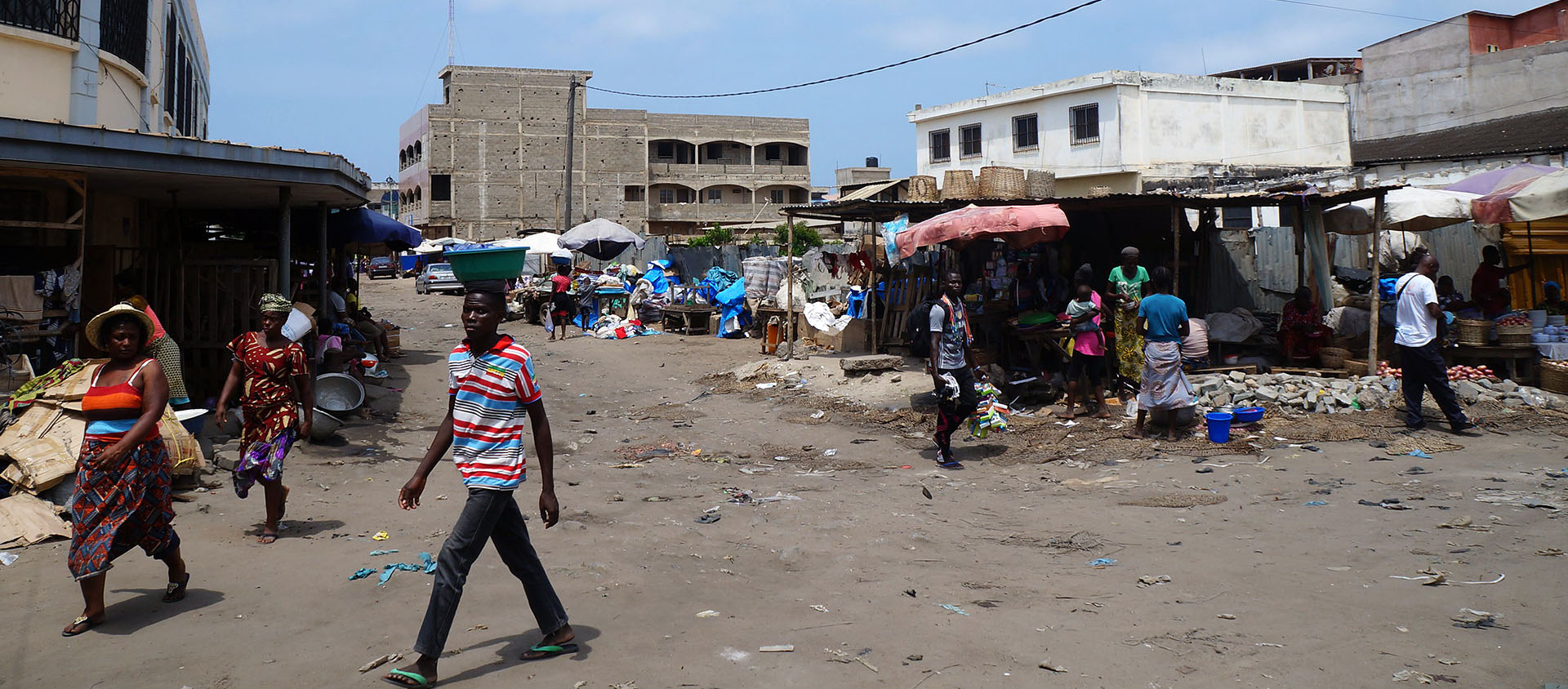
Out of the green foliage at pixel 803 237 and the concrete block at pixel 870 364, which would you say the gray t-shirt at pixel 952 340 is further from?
the green foliage at pixel 803 237

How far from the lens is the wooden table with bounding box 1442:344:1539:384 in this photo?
36.7 ft

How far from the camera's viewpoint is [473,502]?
3959 mm

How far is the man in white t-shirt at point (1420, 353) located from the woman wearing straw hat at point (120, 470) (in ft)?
32.6

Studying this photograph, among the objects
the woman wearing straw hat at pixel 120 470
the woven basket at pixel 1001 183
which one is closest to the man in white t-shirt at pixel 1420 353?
the woven basket at pixel 1001 183

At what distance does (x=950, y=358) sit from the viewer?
8.73m

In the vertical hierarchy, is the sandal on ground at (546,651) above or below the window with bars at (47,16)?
below

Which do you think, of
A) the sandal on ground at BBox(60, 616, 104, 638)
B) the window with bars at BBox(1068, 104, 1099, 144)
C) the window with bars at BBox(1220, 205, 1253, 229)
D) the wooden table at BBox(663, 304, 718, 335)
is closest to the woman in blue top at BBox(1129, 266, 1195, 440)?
the window with bars at BBox(1220, 205, 1253, 229)

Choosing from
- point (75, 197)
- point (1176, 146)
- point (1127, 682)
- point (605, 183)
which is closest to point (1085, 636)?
point (1127, 682)

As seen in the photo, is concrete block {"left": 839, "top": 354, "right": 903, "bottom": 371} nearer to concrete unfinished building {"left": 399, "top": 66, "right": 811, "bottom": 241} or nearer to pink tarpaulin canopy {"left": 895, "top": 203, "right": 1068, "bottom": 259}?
pink tarpaulin canopy {"left": 895, "top": 203, "right": 1068, "bottom": 259}

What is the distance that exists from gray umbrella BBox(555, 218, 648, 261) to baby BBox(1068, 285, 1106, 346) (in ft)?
48.5

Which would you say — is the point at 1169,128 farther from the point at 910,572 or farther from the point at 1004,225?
the point at 910,572

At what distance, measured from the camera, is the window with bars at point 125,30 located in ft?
35.8

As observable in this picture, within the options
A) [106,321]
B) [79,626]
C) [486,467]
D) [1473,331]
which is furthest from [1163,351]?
[79,626]

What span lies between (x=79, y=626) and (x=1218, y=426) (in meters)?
8.74
